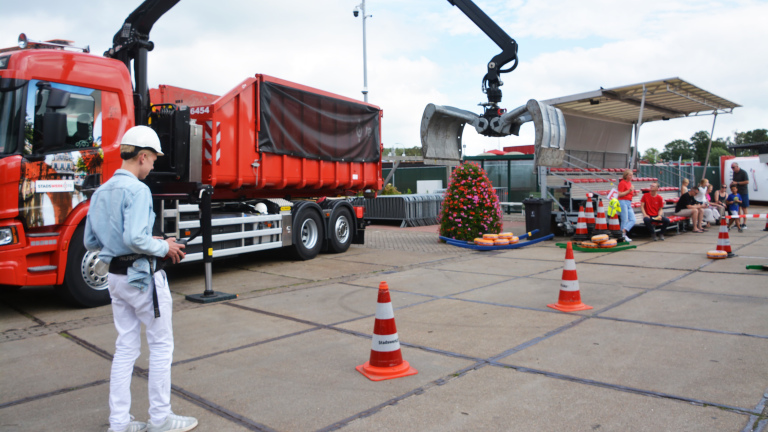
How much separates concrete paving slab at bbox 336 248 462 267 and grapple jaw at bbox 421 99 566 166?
9.84 ft

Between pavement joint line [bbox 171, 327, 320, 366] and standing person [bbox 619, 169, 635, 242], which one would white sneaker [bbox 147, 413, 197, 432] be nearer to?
pavement joint line [bbox 171, 327, 320, 366]

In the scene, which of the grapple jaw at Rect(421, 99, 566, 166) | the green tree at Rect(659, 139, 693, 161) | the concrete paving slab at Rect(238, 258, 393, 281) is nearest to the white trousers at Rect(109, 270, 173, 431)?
the concrete paving slab at Rect(238, 258, 393, 281)

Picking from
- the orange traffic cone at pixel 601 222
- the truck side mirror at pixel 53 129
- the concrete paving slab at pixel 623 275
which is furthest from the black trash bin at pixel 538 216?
the truck side mirror at pixel 53 129

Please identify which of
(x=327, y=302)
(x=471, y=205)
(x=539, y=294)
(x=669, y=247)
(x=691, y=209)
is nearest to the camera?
(x=327, y=302)

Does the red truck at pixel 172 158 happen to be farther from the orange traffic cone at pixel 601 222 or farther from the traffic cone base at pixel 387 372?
the orange traffic cone at pixel 601 222

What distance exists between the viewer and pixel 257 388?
427cm

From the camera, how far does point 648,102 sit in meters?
16.2

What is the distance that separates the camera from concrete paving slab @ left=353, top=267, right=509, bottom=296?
8016 mm

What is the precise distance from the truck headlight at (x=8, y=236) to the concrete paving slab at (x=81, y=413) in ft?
9.73

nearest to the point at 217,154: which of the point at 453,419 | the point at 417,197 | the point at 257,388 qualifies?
the point at 257,388

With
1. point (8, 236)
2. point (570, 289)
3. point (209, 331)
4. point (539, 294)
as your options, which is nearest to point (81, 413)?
point (209, 331)

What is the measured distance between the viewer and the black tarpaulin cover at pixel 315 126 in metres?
9.93

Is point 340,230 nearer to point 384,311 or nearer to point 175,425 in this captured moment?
point 384,311

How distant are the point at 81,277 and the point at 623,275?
301 inches
